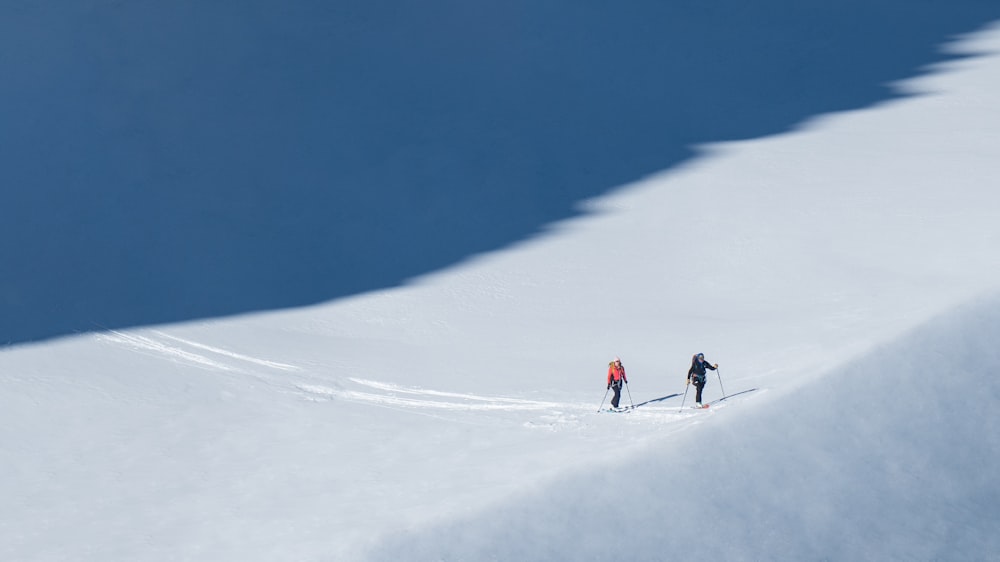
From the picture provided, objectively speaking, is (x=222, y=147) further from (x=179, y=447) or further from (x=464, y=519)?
(x=464, y=519)

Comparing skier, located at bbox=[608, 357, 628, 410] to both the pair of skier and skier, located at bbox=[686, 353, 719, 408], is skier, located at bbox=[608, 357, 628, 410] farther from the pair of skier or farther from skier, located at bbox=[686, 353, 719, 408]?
skier, located at bbox=[686, 353, 719, 408]

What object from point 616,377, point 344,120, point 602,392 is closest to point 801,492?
point 616,377

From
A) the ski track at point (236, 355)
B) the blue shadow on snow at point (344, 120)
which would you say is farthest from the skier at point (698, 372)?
the blue shadow on snow at point (344, 120)

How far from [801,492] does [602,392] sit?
276 cm

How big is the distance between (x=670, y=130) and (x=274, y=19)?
712 centimetres

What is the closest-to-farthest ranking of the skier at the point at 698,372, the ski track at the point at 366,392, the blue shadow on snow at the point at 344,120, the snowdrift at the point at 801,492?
1. the snowdrift at the point at 801,492
2. the skier at the point at 698,372
3. the ski track at the point at 366,392
4. the blue shadow on snow at the point at 344,120

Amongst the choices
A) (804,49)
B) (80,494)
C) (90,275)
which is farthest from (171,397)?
(804,49)

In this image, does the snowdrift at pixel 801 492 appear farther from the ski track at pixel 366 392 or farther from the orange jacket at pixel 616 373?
the orange jacket at pixel 616 373

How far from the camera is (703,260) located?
45.8 ft

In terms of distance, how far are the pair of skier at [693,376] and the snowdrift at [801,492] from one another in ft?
2.08

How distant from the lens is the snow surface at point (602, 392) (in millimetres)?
9000

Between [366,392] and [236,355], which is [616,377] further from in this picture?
[236,355]

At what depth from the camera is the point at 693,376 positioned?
33.8ft

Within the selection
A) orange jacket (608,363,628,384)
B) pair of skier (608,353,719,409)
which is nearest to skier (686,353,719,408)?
pair of skier (608,353,719,409)
